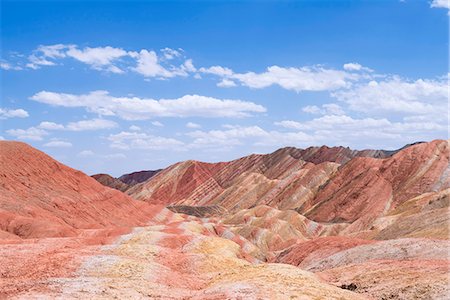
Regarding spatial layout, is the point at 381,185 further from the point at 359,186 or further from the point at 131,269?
the point at 131,269

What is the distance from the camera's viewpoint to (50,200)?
97.5m

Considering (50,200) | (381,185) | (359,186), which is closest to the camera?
(50,200)

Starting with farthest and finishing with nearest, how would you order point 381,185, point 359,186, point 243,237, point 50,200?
point 359,186, point 381,185, point 243,237, point 50,200

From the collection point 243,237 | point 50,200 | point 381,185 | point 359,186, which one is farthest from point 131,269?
point 359,186

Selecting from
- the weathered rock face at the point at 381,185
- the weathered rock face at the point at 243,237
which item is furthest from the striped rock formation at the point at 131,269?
the weathered rock face at the point at 381,185

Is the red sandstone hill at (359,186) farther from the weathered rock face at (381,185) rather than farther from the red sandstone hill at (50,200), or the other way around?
the red sandstone hill at (50,200)

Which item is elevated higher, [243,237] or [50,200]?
[50,200]

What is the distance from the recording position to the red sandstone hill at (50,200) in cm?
7700

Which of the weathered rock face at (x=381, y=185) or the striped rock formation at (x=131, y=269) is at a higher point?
the weathered rock face at (x=381, y=185)

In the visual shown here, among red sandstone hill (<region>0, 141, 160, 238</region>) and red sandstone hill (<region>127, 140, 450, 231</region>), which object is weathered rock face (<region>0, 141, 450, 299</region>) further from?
red sandstone hill (<region>127, 140, 450, 231</region>)

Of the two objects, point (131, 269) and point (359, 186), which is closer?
point (131, 269)

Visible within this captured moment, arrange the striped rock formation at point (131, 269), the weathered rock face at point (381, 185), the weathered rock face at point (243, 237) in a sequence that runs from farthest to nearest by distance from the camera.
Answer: the weathered rock face at point (381, 185) < the weathered rock face at point (243, 237) < the striped rock formation at point (131, 269)

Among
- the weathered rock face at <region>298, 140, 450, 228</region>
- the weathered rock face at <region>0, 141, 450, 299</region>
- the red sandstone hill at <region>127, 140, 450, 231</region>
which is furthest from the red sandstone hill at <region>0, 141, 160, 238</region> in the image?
the weathered rock face at <region>298, 140, 450, 228</region>

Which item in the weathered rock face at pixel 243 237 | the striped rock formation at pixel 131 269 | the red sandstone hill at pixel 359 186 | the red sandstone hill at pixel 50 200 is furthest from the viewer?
the red sandstone hill at pixel 359 186
